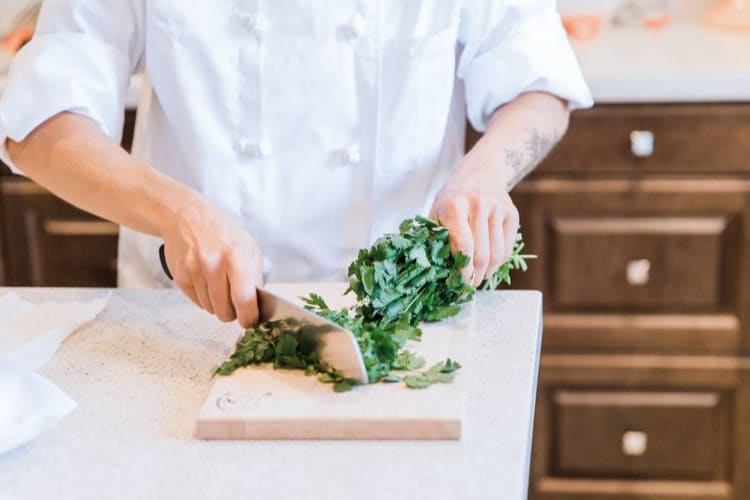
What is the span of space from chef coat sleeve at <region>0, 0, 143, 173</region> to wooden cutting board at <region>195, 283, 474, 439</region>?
483mm

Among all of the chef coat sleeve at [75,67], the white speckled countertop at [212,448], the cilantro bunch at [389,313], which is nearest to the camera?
the white speckled countertop at [212,448]

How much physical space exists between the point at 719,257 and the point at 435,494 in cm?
130

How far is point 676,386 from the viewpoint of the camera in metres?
2.03

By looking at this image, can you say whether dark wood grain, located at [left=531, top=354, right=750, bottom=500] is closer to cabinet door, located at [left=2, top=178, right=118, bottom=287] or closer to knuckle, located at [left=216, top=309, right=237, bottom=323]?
cabinet door, located at [left=2, top=178, right=118, bottom=287]

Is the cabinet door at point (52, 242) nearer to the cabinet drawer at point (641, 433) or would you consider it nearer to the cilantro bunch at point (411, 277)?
the cabinet drawer at point (641, 433)

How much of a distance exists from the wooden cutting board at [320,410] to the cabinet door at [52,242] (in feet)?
3.84

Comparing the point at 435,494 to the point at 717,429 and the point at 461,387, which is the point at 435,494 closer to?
the point at 461,387

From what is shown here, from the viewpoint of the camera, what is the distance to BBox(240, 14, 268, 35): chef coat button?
136 centimetres

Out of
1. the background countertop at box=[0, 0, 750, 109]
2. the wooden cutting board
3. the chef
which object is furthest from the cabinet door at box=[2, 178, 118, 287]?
the wooden cutting board

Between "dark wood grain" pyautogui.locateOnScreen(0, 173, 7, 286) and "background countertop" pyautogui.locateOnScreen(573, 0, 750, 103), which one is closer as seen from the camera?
"background countertop" pyautogui.locateOnScreen(573, 0, 750, 103)

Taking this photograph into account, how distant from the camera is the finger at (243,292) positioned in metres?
1.04

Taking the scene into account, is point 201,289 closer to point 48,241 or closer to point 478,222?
point 478,222

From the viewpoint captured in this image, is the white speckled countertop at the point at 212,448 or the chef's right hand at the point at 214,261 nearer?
the white speckled countertop at the point at 212,448

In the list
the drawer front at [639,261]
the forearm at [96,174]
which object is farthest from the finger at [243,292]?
Result: the drawer front at [639,261]
